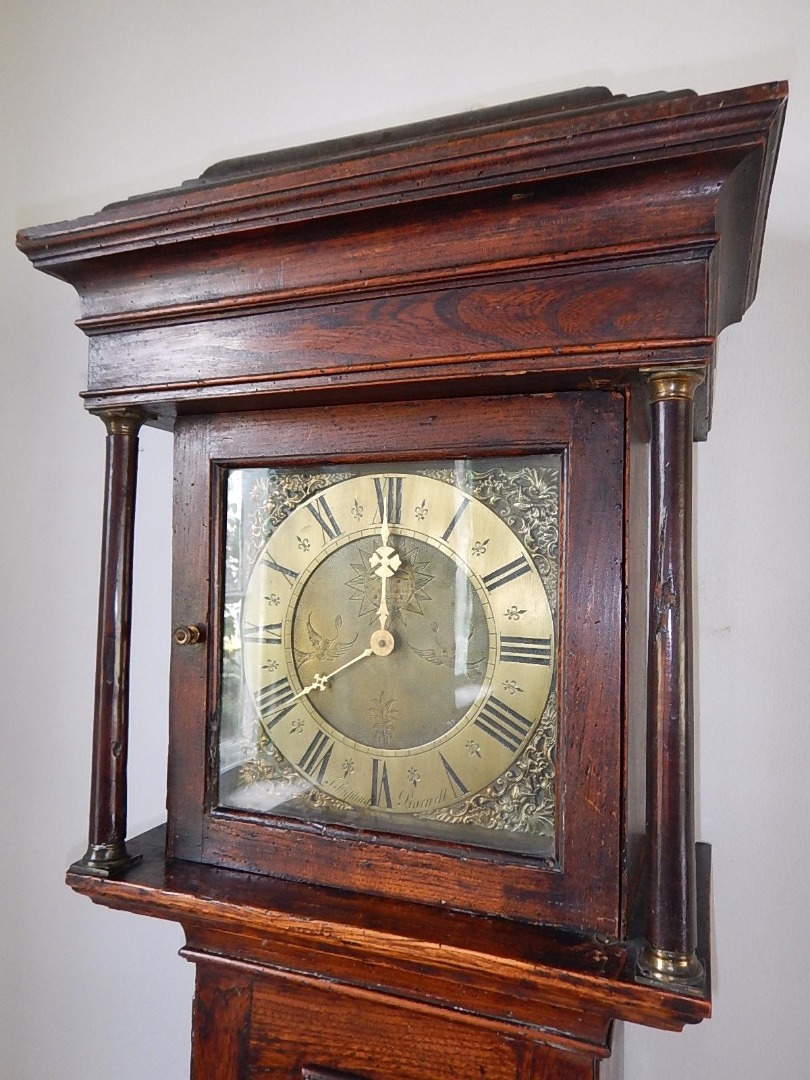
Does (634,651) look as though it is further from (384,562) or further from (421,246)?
(421,246)

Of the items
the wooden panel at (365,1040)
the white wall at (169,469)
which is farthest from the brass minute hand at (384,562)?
the white wall at (169,469)

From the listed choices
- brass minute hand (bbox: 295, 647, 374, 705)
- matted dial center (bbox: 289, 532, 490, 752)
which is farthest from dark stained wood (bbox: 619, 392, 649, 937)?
brass minute hand (bbox: 295, 647, 374, 705)

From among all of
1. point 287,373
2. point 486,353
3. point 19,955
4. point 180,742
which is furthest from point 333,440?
point 19,955

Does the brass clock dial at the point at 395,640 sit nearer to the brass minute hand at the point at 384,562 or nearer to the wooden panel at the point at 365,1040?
the brass minute hand at the point at 384,562

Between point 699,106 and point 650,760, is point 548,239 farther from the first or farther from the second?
point 650,760

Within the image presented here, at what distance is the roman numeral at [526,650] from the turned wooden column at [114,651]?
1.45 ft

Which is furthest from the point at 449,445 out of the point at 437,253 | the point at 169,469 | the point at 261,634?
the point at 169,469

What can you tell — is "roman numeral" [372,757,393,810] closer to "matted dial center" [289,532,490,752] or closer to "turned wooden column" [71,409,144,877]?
"matted dial center" [289,532,490,752]

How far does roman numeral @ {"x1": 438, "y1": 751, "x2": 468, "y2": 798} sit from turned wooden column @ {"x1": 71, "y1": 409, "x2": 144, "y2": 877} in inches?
14.9

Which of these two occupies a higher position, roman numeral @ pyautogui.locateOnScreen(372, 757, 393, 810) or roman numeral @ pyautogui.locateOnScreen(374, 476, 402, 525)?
roman numeral @ pyautogui.locateOnScreen(374, 476, 402, 525)

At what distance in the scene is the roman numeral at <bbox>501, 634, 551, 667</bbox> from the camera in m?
0.76

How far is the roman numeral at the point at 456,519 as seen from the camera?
793 mm

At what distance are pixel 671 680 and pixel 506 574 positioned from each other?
0.59ft

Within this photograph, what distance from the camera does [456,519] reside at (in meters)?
0.79
